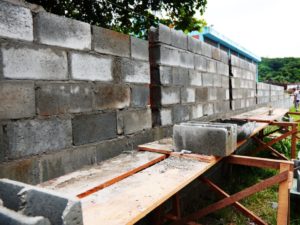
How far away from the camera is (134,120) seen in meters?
2.82

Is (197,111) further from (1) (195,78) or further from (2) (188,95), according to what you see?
(1) (195,78)

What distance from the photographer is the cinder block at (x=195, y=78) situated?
3913 millimetres

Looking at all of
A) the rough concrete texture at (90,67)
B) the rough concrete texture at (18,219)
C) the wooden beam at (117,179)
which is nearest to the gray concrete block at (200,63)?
the rough concrete texture at (90,67)

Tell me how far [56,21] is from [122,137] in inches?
48.7

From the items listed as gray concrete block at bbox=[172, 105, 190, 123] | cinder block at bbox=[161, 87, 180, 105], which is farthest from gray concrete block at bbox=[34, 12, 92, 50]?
gray concrete block at bbox=[172, 105, 190, 123]

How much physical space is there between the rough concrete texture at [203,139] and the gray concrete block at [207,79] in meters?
1.90

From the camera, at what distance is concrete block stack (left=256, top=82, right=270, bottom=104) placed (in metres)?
8.39

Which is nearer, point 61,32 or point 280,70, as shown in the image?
point 61,32

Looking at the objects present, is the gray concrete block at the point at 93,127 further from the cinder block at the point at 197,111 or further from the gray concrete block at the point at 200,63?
the gray concrete block at the point at 200,63

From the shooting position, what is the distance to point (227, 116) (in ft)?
18.1

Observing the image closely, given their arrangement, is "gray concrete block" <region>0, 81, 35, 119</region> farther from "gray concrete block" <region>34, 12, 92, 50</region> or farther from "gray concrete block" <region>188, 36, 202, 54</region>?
"gray concrete block" <region>188, 36, 202, 54</region>

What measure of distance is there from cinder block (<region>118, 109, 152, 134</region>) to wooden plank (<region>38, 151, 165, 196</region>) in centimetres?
29

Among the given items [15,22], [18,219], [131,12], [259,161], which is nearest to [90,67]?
[15,22]

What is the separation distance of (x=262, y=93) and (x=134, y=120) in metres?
7.47
